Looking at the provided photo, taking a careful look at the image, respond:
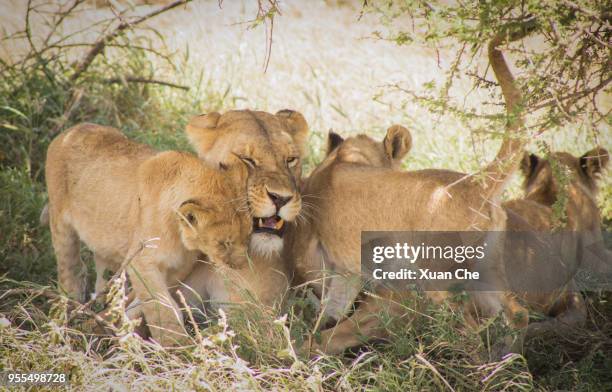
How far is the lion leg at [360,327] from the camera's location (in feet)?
15.3

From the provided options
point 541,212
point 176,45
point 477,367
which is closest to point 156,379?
point 477,367

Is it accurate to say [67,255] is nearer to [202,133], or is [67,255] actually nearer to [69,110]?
[202,133]

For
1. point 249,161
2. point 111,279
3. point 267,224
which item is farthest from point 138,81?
point 111,279

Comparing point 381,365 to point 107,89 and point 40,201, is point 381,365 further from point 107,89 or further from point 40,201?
point 107,89

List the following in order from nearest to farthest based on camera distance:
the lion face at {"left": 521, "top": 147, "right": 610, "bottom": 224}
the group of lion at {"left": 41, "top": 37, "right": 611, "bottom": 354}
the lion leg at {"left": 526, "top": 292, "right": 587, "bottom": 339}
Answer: the group of lion at {"left": 41, "top": 37, "right": 611, "bottom": 354}
the lion leg at {"left": 526, "top": 292, "right": 587, "bottom": 339}
the lion face at {"left": 521, "top": 147, "right": 610, "bottom": 224}

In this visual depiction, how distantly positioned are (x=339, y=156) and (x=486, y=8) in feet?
5.21

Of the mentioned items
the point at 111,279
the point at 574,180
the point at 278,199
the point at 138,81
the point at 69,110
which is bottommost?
the point at 111,279

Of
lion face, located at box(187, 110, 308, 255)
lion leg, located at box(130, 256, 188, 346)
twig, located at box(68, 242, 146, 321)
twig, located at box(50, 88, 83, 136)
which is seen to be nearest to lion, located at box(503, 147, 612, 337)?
lion face, located at box(187, 110, 308, 255)

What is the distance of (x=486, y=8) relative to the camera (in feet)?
13.1

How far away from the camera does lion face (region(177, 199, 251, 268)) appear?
4.34m

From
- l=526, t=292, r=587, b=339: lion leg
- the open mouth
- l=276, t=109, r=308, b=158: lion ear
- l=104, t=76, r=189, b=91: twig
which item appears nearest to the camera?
the open mouth

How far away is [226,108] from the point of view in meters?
8.67

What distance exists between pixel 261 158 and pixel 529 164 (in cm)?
241

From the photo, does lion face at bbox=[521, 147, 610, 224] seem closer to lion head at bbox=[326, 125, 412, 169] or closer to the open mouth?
lion head at bbox=[326, 125, 412, 169]
